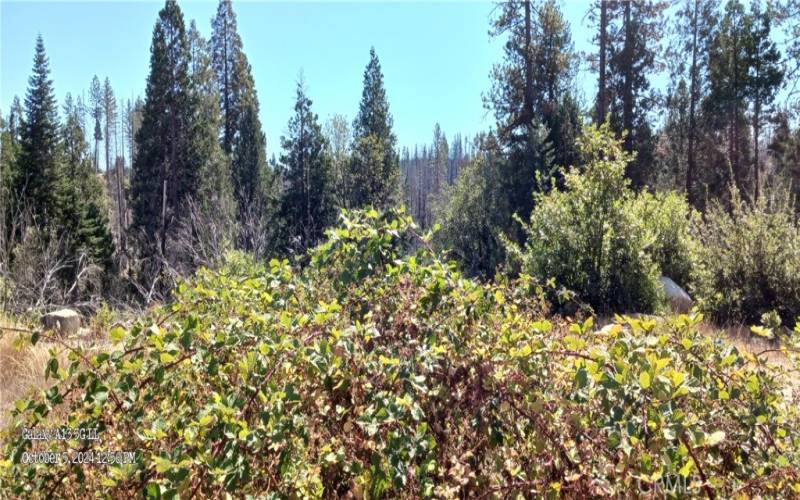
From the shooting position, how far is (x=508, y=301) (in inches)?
95.0

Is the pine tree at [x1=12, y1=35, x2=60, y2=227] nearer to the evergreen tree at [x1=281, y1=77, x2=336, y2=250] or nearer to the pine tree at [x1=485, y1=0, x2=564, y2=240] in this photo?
the evergreen tree at [x1=281, y1=77, x2=336, y2=250]

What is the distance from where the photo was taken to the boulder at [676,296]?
8367mm

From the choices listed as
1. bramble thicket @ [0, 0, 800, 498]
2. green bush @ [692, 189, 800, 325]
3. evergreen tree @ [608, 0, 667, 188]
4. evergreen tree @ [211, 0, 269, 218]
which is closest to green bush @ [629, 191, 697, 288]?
bramble thicket @ [0, 0, 800, 498]

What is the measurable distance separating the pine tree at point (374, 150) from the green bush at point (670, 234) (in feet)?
44.5

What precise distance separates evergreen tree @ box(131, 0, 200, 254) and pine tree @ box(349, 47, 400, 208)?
24.0ft

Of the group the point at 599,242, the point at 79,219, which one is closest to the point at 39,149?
the point at 79,219

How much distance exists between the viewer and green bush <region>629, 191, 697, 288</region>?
881cm

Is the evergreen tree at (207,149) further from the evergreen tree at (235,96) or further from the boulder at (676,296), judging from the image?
the boulder at (676,296)

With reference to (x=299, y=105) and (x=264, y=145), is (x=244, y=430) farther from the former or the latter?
(x=264, y=145)

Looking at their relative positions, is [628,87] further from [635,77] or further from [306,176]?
[306,176]

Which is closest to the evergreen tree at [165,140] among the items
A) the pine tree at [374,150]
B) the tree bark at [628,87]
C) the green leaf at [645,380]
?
the pine tree at [374,150]

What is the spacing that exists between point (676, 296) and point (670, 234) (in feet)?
4.28

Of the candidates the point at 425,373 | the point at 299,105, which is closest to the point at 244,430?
the point at 425,373

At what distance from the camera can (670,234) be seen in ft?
30.7
